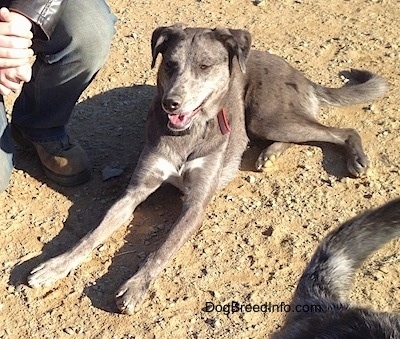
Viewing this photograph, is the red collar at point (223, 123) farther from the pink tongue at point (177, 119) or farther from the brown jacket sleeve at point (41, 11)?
the brown jacket sleeve at point (41, 11)

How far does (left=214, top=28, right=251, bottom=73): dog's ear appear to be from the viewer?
4293 millimetres

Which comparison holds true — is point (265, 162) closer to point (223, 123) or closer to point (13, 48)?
point (223, 123)

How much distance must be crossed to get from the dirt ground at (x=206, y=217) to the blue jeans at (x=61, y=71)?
28cm

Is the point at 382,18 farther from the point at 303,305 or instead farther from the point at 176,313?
the point at 303,305

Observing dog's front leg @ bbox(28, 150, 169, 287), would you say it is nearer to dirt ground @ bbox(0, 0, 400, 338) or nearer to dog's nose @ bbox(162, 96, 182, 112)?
dirt ground @ bbox(0, 0, 400, 338)

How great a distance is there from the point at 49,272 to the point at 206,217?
92 cm

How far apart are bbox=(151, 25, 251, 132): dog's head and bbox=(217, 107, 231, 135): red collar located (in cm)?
3

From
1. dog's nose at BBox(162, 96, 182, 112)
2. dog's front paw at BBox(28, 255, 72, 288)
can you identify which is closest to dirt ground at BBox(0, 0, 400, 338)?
dog's front paw at BBox(28, 255, 72, 288)

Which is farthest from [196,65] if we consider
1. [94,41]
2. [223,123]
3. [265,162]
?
[265,162]

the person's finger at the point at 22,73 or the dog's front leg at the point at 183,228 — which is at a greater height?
the person's finger at the point at 22,73

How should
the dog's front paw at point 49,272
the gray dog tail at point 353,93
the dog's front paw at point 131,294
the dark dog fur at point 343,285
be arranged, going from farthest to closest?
the gray dog tail at point 353,93
the dog's front paw at point 49,272
the dog's front paw at point 131,294
the dark dog fur at point 343,285

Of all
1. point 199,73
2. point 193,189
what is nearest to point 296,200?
point 193,189

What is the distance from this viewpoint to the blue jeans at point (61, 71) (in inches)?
156

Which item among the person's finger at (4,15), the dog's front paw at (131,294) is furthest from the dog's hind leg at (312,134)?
the person's finger at (4,15)
